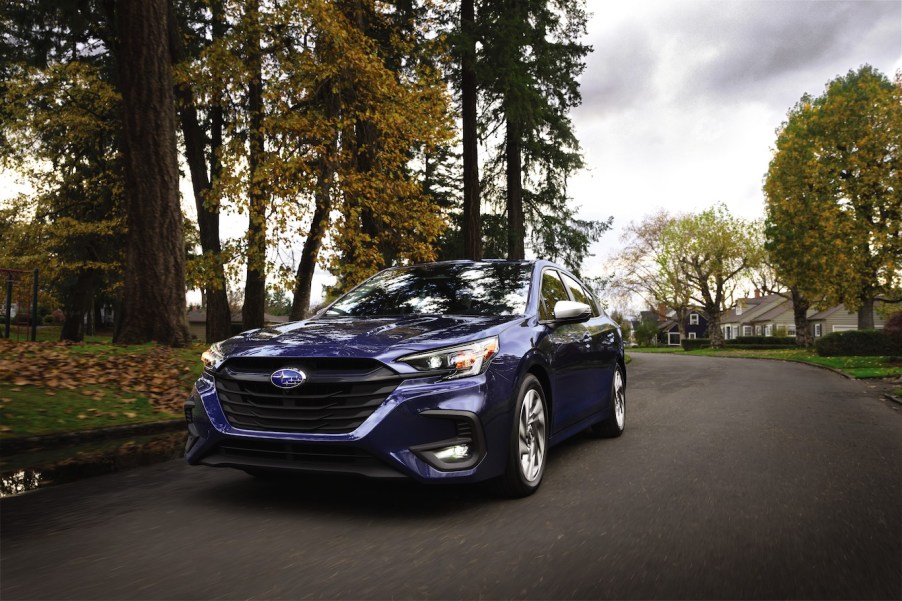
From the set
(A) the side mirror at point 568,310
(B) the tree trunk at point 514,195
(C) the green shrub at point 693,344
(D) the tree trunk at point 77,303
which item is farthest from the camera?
(C) the green shrub at point 693,344

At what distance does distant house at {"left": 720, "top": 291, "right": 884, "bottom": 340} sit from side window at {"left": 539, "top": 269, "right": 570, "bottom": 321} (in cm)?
5662

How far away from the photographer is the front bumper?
3924mm

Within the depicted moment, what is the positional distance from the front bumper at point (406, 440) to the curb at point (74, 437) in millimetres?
2536

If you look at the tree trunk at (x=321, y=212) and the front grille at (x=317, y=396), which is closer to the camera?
the front grille at (x=317, y=396)

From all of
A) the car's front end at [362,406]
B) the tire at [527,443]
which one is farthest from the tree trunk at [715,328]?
the car's front end at [362,406]

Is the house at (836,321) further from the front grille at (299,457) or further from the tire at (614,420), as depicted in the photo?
the front grille at (299,457)

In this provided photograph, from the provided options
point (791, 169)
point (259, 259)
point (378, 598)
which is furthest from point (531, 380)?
point (791, 169)

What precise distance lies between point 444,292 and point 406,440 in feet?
6.33

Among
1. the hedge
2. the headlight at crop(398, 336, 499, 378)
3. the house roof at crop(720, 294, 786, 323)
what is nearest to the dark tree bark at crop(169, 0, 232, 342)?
the headlight at crop(398, 336, 499, 378)

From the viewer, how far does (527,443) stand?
4742 mm

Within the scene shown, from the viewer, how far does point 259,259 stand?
1590 centimetres

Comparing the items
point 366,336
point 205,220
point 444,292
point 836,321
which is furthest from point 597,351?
point 836,321

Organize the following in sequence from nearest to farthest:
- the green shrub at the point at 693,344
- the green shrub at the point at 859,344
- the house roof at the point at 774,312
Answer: the green shrub at the point at 859,344
the green shrub at the point at 693,344
the house roof at the point at 774,312

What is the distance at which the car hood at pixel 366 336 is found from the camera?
13.6 feet
